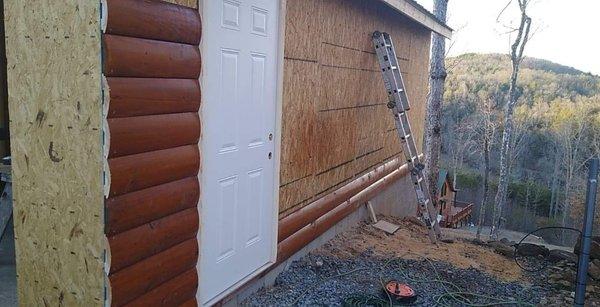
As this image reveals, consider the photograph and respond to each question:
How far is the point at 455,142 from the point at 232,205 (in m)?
38.5

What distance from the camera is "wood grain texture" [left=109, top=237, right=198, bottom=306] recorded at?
273 centimetres

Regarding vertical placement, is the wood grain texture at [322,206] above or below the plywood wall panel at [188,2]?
below

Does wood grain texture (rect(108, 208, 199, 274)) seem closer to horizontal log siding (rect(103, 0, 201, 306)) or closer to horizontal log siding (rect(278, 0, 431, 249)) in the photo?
horizontal log siding (rect(103, 0, 201, 306))

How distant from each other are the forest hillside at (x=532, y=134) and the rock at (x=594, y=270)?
78.1 feet

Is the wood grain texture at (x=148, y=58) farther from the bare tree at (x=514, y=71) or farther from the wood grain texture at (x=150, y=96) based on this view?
the bare tree at (x=514, y=71)

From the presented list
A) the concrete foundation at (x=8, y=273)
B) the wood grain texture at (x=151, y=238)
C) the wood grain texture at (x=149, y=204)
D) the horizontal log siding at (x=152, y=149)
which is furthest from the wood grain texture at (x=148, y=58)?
the concrete foundation at (x=8, y=273)

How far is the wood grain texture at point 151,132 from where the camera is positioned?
2.60 m

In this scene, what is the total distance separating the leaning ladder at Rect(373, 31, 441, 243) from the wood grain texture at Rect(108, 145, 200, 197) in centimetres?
394

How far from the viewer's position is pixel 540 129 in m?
38.7

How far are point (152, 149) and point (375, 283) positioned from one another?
2977mm

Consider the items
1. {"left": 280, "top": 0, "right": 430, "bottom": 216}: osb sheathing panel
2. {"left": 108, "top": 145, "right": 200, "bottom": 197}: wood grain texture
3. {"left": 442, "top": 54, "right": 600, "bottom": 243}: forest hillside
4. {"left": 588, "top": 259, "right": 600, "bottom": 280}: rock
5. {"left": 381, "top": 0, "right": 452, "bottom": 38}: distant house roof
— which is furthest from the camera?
{"left": 442, "top": 54, "right": 600, "bottom": 243}: forest hillside

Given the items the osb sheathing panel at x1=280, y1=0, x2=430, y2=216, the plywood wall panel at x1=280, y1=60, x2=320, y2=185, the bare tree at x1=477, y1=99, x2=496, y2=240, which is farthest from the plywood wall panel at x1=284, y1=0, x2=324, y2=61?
the bare tree at x1=477, y1=99, x2=496, y2=240

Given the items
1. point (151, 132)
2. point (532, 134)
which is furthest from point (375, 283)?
point (532, 134)

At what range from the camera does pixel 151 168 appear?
287 cm
